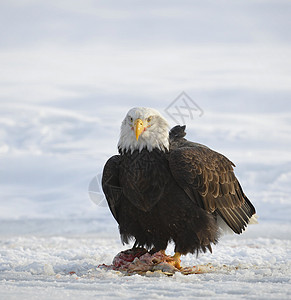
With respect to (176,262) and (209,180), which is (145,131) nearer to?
(209,180)

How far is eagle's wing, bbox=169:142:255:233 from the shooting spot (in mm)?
7285

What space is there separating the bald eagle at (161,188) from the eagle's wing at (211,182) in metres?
0.01

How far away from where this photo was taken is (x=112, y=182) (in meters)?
7.77

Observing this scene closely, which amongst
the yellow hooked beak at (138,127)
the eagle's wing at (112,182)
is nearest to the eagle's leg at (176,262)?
the eagle's wing at (112,182)

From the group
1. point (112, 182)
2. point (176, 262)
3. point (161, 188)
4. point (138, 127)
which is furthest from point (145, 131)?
point (176, 262)

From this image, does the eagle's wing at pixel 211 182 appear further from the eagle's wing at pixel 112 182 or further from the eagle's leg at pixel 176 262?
the eagle's wing at pixel 112 182

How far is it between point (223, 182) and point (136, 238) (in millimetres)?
1504

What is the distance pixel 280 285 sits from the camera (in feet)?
18.2

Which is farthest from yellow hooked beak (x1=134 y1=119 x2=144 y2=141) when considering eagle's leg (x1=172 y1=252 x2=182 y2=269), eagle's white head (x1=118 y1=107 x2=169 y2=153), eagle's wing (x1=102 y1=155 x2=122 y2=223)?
eagle's leg (x1=172 y1=252 x2=182 y2=269)

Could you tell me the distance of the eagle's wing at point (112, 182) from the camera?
774cm

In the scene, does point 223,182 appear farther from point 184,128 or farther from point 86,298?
point 86,298

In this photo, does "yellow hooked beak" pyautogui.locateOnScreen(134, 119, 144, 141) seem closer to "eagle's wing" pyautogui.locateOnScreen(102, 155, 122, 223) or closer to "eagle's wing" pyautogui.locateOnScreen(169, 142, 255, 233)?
"eagle's wing" pyautogui.locateOnScreen(169, 142, 255, 233)

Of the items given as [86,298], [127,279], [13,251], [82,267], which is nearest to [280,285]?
[127,279]

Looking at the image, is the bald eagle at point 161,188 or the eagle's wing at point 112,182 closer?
the bald eagle at point 161,188
